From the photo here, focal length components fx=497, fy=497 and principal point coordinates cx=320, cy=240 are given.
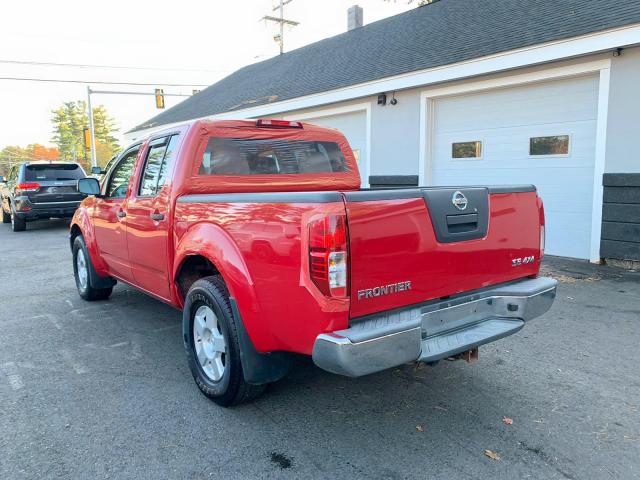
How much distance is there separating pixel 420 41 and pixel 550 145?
15.5 ft

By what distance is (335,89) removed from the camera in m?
11.8

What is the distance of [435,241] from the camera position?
9.34 ft

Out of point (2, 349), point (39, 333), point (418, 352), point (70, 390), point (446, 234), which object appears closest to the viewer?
point (418, 352)

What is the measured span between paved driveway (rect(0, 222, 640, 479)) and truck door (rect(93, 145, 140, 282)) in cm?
71

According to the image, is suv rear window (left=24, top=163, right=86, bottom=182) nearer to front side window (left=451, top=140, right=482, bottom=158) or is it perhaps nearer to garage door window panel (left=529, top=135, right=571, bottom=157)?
front side window (left=451, top=140, right=482, bottom=158)

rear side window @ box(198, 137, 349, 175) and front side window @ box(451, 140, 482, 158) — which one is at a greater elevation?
front side window @ box(451, 140, 482, 158)

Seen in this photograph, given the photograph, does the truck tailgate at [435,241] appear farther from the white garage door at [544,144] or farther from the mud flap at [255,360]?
the white garage door at [544,144]

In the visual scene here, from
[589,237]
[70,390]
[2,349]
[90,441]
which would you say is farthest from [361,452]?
[589,237]

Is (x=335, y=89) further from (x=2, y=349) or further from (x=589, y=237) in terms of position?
(x=2, y=349)

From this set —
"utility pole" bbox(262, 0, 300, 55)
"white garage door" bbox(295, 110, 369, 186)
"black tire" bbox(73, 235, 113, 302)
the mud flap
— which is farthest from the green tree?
the mud flap

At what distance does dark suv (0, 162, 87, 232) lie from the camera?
13.1m

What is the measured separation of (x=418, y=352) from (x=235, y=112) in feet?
46.2

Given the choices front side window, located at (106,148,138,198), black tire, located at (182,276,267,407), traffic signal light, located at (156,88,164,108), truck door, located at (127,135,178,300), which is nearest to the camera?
black tire, located at (182,276,267,407)

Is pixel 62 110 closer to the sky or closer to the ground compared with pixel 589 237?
closer to the sky
